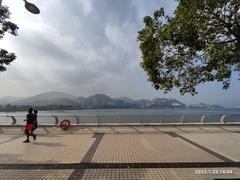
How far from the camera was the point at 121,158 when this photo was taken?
36.9ft

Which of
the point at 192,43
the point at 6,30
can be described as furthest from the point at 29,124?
the point at 192,43

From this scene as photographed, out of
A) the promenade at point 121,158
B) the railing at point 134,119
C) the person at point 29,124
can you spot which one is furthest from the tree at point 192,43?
the railing at point 134,119

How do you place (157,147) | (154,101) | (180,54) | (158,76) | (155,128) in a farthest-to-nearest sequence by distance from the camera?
(154,101)
(155,128)
(157,147)
(158,76)
(180,54)

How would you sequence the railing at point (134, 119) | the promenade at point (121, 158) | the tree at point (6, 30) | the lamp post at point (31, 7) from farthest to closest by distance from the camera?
1. the railing at point (134, 119)
2. the tree at point (6, 30)
3. the promenade at point (121, 158)
4. the lamp post at point (31, 7)

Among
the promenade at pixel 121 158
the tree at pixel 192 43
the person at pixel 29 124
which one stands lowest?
the promenade at pixel 121 158

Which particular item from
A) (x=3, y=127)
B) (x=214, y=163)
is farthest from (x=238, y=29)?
(x=3, y=127)

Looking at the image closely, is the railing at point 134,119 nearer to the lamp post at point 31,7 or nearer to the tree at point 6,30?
the tree at point 6,30

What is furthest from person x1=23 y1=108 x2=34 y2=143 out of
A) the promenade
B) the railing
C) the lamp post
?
the lamp post

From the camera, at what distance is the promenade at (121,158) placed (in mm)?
8953

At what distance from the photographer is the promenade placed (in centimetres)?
895

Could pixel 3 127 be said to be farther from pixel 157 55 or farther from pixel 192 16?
pixel 192 16

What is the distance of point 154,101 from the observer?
239 feet

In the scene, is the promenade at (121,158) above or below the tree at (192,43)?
below

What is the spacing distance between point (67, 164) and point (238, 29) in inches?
250
